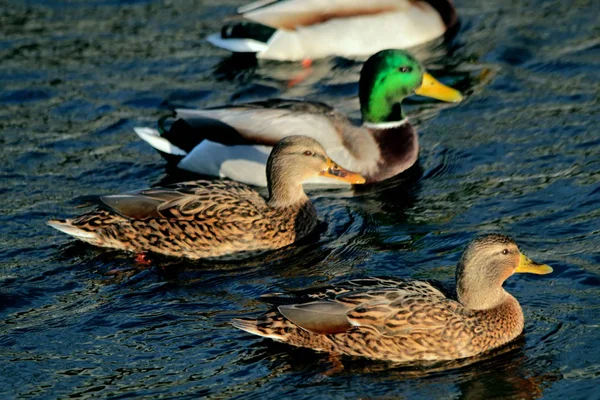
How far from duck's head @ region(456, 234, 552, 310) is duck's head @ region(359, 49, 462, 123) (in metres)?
3.98

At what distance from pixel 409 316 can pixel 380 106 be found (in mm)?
4289

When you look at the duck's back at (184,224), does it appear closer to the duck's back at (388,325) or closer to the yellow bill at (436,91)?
the duck's back at (388,325)

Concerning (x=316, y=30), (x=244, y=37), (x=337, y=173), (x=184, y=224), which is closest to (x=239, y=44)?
(x=244, y=37)

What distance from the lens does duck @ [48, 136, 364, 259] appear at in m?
9.36

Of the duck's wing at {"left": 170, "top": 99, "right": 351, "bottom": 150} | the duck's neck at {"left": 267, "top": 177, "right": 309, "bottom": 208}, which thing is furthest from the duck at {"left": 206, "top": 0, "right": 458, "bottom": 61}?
the duck's neck at {"left": 267, "top": 177, "right": 309, "bottom": 208}

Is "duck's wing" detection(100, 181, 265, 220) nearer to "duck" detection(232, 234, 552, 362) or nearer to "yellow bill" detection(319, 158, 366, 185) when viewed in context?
"yellow bill" detection(319, 158, 366, 185)

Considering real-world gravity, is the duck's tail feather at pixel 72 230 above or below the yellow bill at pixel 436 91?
below

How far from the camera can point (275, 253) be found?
9.42 metres

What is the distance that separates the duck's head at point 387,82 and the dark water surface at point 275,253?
611mm

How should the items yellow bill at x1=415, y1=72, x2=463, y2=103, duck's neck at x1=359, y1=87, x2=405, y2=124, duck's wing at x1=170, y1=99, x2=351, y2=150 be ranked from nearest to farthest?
duck's wing at x1=170, y1=99, x2=351, y2=150
duck's neck at x1=359, y1=87, x2=405, y2=124
yellow bill at x1=415, y1=72, x2=463, y2=103

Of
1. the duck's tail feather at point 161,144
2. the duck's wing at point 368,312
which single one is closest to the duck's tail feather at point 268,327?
the duck's wing at point 368,312

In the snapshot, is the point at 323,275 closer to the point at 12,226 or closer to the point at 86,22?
the point at 12,226

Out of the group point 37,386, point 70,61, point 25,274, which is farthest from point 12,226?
point 70,61

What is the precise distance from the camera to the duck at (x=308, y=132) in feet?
36.1
